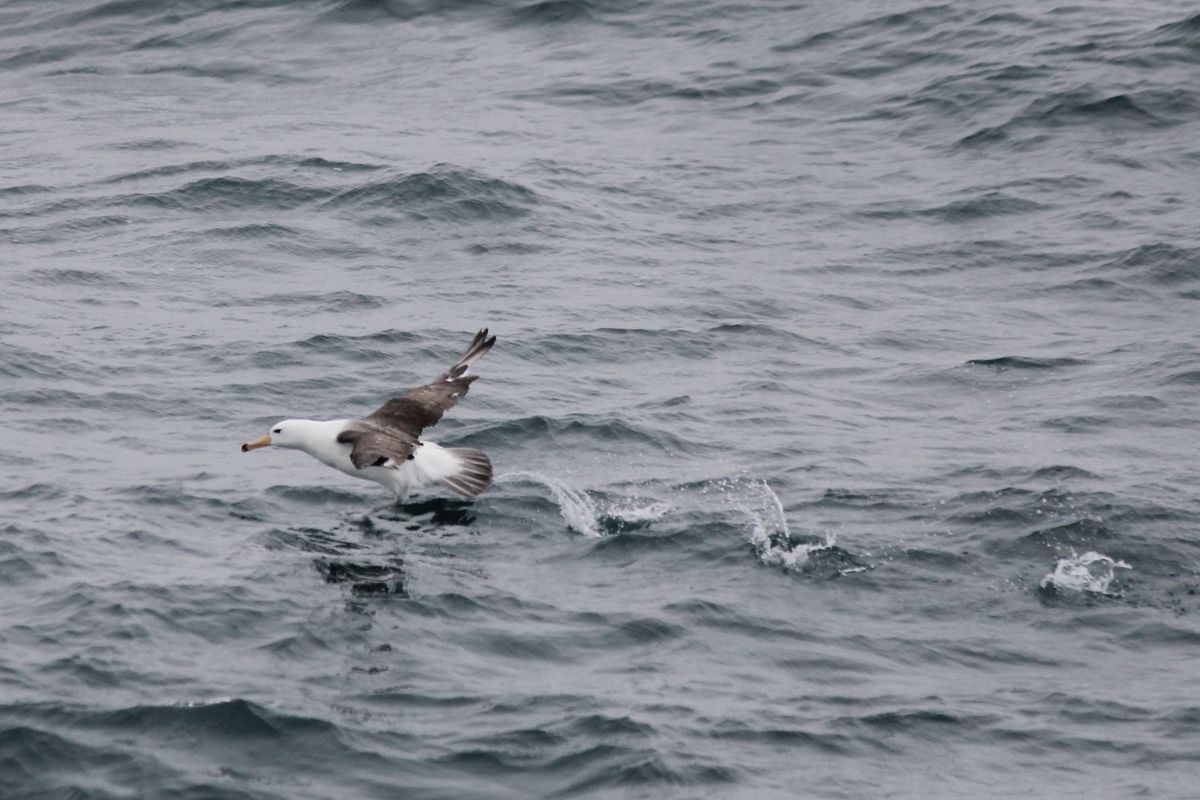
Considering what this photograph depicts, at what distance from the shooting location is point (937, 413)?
744 inches

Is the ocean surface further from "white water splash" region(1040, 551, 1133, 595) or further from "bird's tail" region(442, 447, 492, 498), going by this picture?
"bird's tail" region(442, 447, 492, 498)

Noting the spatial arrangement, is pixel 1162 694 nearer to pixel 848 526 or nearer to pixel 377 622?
pixel 848 526

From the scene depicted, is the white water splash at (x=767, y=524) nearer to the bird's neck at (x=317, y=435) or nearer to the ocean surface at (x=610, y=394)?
the ocean surface at (x=610, y=394)

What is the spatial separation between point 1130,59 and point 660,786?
777 inches

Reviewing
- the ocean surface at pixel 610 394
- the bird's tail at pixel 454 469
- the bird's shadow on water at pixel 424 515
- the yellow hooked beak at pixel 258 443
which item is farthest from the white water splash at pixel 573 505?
the yellow hooked beak at pixel 258 443

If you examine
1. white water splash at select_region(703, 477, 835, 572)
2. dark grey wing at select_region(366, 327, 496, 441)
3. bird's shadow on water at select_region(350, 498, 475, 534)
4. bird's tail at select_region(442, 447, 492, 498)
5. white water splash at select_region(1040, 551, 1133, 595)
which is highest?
dark grey wing at select_region(366, 327, 496, 441)

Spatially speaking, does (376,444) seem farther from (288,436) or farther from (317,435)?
(288,436)

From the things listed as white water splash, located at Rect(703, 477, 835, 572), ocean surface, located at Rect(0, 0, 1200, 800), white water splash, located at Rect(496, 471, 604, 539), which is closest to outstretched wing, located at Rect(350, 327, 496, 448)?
ocean surface, located at Rect(0, 0, 1200, 800)

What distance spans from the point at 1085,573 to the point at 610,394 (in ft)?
19.5

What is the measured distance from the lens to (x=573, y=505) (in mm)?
15961

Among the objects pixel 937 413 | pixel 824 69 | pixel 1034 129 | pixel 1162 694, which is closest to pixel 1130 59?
pixel 1034 129

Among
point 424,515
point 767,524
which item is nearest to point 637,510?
point 767,524

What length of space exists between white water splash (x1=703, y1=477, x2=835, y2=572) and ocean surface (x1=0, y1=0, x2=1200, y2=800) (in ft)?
0.15

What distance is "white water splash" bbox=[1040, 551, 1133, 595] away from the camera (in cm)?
1465
